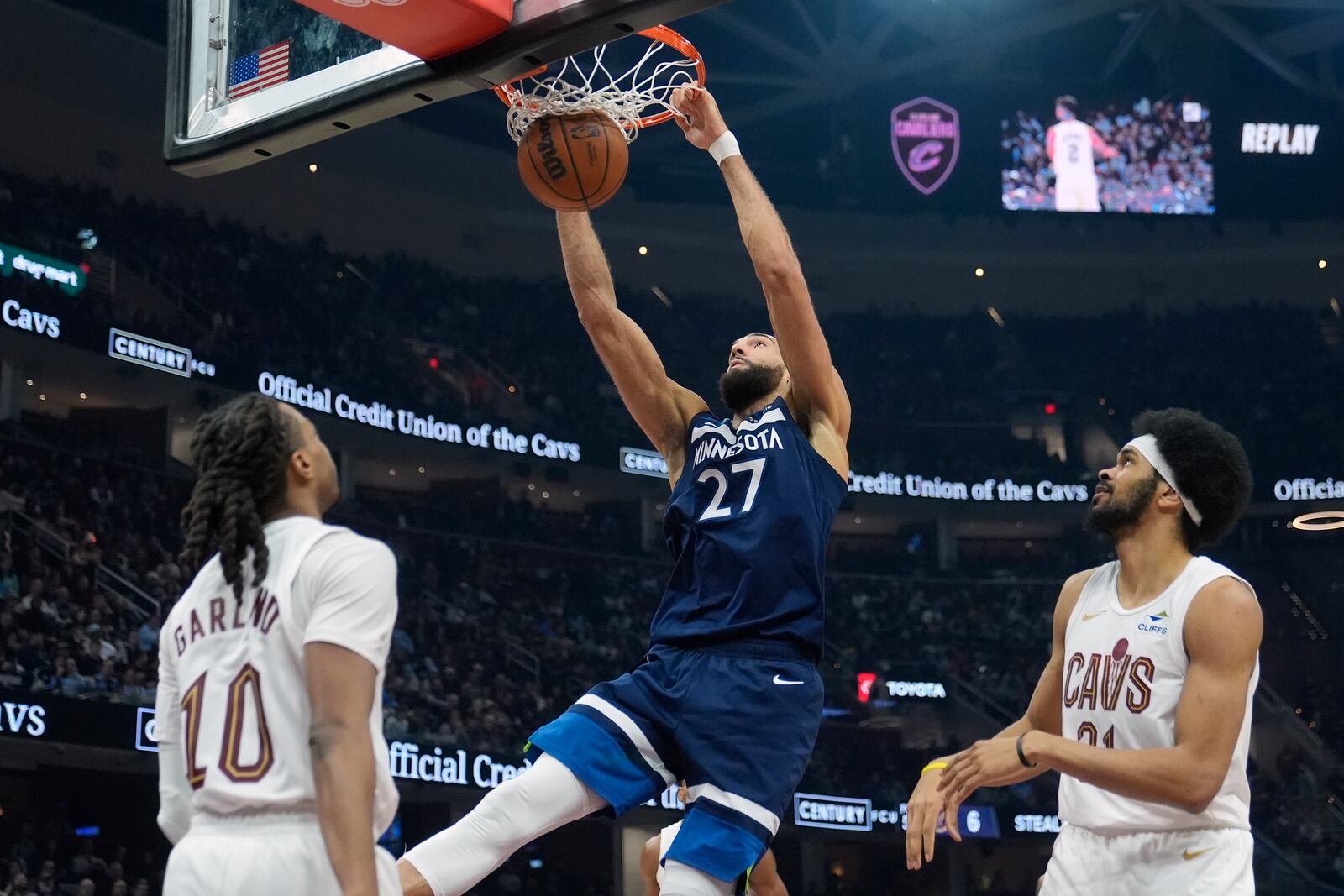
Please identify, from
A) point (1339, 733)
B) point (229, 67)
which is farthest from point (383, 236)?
point (229, 67)

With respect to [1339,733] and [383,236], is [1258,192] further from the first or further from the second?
[383,236]

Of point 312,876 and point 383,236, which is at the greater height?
point 383,236

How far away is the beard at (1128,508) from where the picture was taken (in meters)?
4.16

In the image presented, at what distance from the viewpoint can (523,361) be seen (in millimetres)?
24891

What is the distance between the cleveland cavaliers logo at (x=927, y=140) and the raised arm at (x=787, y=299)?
22112 mm

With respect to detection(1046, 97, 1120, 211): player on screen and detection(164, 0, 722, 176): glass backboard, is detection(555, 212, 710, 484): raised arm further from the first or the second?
detection(1046, 97, 1120, 211): player on screen

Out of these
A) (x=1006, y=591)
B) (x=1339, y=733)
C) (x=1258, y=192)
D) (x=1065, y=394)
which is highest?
(x=1258, y=192)

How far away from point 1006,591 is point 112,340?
15482mm

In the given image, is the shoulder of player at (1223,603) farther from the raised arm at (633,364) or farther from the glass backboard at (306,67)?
the glass backboard at (306,67)

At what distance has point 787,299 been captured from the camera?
4.40m

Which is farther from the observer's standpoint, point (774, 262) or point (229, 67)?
point (229, 67)

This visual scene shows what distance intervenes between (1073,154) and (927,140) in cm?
265

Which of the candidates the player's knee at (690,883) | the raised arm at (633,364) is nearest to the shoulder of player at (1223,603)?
the player's knee at (690,883)

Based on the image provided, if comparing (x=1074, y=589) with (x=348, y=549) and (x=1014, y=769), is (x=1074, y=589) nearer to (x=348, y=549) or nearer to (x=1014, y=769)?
(x=1014, y=769)
